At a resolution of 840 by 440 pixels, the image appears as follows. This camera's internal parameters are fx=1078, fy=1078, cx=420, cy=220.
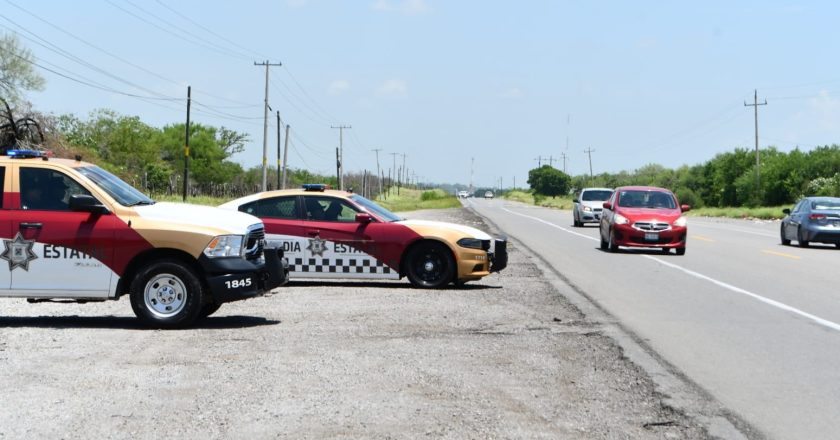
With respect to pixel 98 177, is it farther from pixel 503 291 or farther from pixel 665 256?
pixel 665 256

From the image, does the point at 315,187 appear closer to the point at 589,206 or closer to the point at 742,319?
the point at 742,319

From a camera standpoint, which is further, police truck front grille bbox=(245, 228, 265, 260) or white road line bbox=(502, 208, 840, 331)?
white road line bbox=(502, 208, 840, 331)

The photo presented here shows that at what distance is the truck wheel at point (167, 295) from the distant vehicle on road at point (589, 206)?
31908 mm

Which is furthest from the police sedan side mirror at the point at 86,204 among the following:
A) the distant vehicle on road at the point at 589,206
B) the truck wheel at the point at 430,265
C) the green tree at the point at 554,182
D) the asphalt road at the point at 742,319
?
the green tree at the point at 554,182

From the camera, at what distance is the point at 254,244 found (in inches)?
471

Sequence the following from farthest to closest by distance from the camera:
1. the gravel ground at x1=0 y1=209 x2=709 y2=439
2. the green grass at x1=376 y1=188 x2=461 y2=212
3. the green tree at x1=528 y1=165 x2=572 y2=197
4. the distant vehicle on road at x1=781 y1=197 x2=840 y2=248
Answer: the green tree at x1=528 y1=165 x2=572 y2=197 < the green grass at x1=376 y1=188 x2=461 y2=212 < the distant vehicle on road at x1=781 y1=197 x2=840 y2=248 < the gravel ground at x1=0 y1=209 x2=709 y2=439

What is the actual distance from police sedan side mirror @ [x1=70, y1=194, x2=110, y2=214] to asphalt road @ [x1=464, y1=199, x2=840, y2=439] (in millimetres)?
5728

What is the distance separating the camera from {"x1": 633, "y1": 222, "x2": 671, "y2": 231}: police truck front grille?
24984mm

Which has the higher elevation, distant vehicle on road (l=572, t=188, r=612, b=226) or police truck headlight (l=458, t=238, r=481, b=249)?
distant vehicle on road (l=572, t=188, r=612, b=226)

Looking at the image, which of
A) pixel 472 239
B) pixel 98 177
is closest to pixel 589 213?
pixel 472 239

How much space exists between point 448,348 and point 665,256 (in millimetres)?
15690

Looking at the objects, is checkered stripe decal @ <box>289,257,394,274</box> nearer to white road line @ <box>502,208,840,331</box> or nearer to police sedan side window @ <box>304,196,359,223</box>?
police sedan side window @ <box>304,196,359,223</box>

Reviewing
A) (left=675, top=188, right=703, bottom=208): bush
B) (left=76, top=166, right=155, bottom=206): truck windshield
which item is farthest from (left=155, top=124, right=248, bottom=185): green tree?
(left=76, top=166, right=155, bottom=206): truck windshield

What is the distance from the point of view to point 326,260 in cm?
1580
